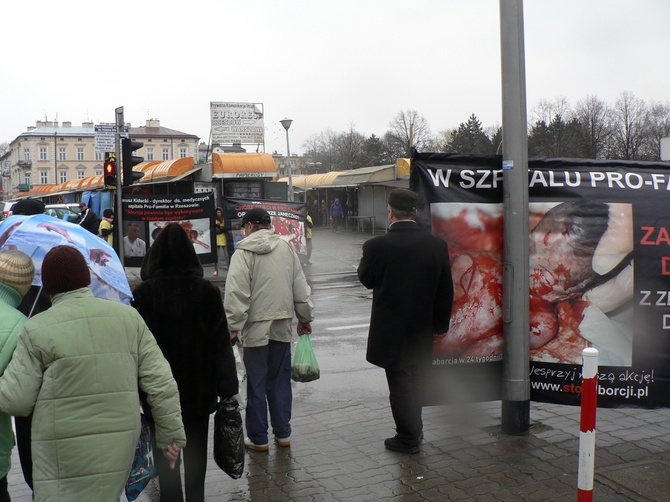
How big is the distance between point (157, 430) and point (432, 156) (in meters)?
3.07

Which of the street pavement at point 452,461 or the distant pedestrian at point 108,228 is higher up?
the distant pedestrian at point 108,228

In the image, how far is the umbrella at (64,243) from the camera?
4.66 meters

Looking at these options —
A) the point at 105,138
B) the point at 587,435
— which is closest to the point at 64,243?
the point at 587,435

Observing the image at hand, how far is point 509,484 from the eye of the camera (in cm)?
462

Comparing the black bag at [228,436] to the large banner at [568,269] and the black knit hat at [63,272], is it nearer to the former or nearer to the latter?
the black knit hat at [63,272]

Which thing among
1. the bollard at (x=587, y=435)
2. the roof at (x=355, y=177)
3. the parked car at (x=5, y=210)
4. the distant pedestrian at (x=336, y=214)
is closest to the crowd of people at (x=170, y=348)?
the bollard at (x=587, y=435)

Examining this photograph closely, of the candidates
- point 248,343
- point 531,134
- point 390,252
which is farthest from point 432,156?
point 531,134

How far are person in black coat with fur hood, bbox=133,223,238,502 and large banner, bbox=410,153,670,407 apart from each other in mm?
1986

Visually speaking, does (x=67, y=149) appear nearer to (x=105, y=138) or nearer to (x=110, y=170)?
(x=105, y=138)

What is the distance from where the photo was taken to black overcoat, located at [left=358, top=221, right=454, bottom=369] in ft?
16.9

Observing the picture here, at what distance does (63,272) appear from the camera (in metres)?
3.14

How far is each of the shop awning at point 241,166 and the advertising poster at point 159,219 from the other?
27.3 feet

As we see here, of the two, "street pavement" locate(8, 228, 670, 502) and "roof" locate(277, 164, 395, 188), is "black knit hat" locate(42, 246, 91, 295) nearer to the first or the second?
"street pavement" locate(8, 228, 670, 502)

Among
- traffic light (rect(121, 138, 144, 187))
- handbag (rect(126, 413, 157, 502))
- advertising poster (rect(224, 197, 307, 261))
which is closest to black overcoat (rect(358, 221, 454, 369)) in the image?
handbag (rect(126, 413, 157, 502))
